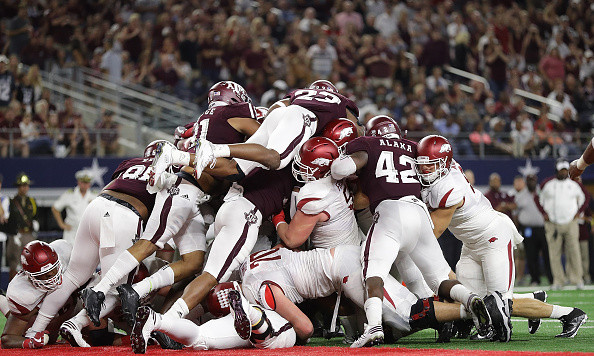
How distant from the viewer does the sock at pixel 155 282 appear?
640 cm

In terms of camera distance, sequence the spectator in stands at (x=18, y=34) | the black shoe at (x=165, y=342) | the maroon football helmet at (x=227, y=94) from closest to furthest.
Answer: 1. the black shoe at (x=165, y=342)
2. the maroon football helmet at (x=227, y=94)
3. the spectator in stands at (x=18, y=34)

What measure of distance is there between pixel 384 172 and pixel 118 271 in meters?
2.15

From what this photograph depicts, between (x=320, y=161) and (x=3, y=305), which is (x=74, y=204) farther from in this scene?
(x=320, y=161)

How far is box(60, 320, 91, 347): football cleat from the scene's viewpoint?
252 inches

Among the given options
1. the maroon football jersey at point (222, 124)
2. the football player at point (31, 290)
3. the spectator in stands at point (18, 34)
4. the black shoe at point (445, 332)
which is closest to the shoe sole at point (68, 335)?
the football player at point (31, 290)

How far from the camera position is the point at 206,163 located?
614 centimetres

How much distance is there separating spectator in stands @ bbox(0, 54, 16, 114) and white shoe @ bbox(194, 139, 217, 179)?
26.9ft

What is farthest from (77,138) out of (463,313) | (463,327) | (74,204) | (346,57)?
(463,313)

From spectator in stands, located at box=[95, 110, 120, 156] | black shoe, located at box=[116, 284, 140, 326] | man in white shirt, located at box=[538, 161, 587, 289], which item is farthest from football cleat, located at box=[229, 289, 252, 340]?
man in white shirt, located at box=[538, 161, 587, 289]

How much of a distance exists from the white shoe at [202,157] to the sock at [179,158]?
0.34 feet

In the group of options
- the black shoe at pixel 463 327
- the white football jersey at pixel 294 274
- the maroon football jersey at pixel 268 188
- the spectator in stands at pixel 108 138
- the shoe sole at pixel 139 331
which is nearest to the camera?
the shoe sole at pixel 139 331

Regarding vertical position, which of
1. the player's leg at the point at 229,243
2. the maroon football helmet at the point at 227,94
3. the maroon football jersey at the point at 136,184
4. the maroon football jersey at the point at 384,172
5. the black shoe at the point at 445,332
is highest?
the maroon football helmet at the point at 227,94

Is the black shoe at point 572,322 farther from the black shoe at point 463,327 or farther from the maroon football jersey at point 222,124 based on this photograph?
the maroon football jersey at point 222,124

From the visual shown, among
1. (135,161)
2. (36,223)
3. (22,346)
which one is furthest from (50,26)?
(22,346)
